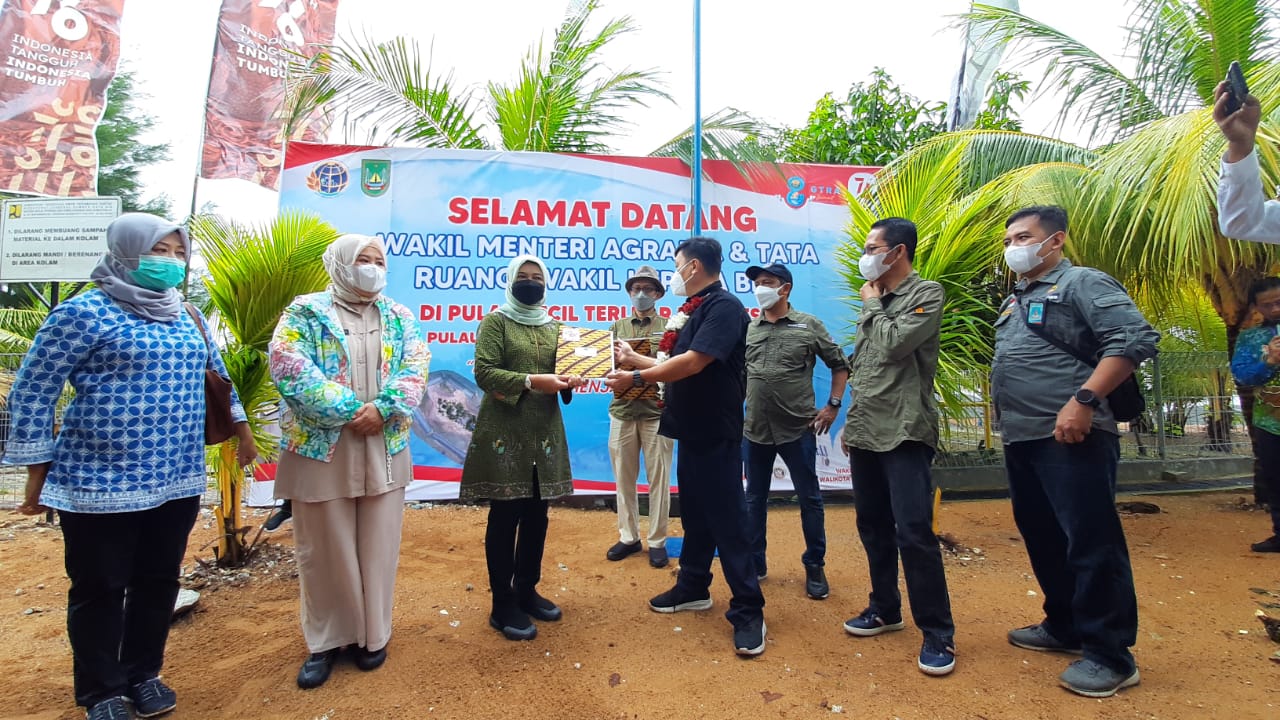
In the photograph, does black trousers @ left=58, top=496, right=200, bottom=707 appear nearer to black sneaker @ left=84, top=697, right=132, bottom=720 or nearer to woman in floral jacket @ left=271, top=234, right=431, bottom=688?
black sneaker @ left=84, top=697, right=132, bottom=720

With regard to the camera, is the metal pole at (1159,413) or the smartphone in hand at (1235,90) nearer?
the smartphone in hand at (1235,90)

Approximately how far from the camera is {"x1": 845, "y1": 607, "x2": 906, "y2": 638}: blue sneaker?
9.50 feet

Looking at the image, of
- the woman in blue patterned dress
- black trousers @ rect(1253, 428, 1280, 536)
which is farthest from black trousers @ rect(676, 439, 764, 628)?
black trousers @ rect(1253, 428, 1280, 536)

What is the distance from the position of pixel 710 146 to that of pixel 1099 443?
3.99 meters

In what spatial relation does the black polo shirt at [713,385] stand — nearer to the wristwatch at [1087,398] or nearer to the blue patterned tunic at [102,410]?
the wristwatch at [1087,398]

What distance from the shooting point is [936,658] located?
251 centimetres

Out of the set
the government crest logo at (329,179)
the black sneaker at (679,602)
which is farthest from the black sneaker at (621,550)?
the government crest logo at (329,179)

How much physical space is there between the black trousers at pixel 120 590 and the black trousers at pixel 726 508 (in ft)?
6.51

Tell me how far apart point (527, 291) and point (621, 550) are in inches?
77.6

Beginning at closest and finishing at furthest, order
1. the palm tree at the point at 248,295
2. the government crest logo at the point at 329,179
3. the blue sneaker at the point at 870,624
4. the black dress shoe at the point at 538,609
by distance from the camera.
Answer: the blue sneaker at the point at 870,624, the black dress shoe at the point at 538,609, the palm tree at the point at 248,295, the government crest logo at the point at 329,179

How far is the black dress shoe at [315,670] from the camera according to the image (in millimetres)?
2441

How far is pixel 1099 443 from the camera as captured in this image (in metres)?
2.37

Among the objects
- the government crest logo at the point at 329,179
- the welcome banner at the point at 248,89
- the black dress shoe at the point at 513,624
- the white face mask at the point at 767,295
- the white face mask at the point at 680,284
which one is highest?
the welcome banner at the point at 248,89

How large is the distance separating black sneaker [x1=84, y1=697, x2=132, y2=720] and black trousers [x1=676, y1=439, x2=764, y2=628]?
2.20 meters
